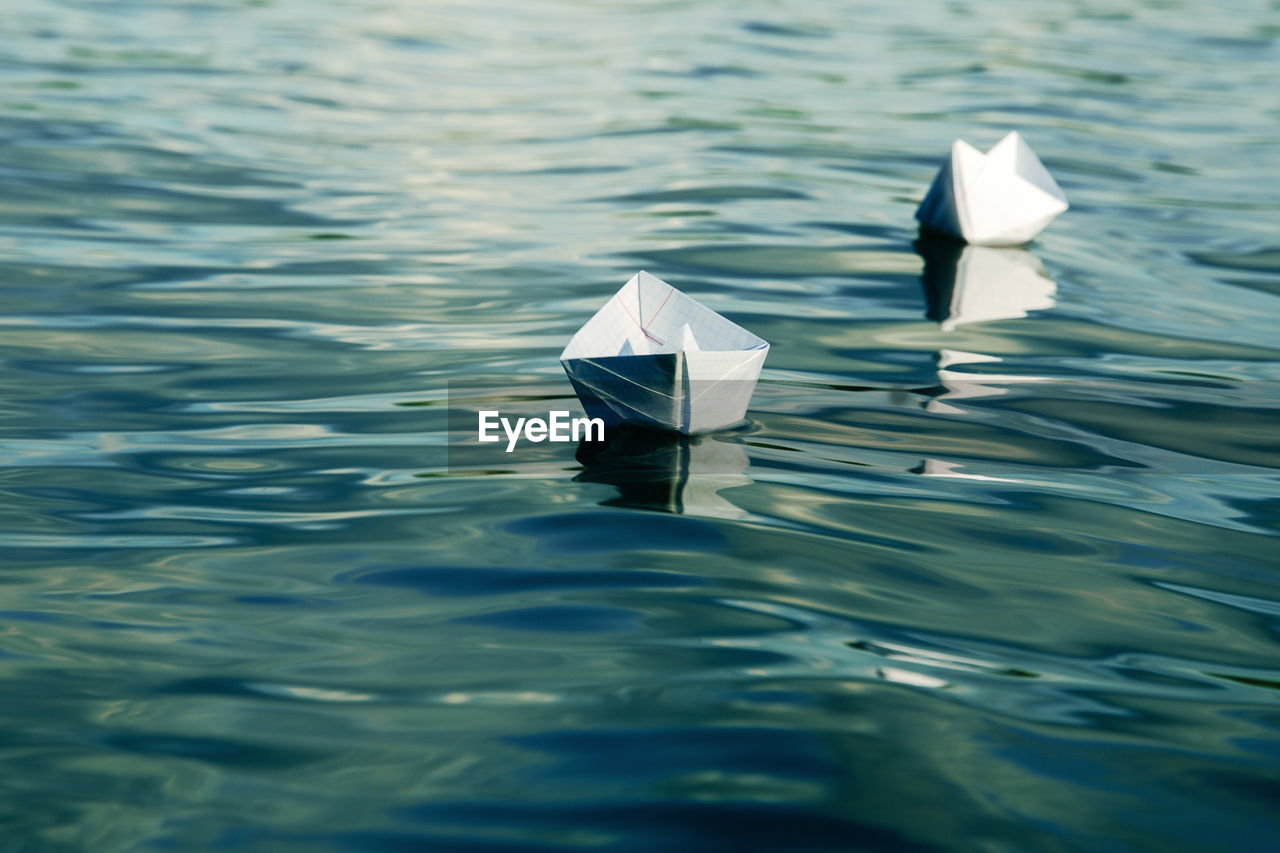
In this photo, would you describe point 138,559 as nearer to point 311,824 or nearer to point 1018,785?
point 311,824

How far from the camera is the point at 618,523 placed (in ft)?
10.5

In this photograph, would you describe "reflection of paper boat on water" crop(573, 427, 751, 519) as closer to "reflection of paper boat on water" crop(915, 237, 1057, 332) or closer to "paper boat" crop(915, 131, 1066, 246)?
"reflection of paper boat on water" crop(915, 237, 1057, 332)

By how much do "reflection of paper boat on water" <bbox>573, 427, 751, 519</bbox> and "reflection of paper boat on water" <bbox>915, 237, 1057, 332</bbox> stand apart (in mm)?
2039

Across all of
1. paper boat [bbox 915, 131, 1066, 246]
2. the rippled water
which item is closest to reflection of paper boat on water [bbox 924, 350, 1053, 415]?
the rippled water

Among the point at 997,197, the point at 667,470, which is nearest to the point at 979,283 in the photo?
the point at 997,197

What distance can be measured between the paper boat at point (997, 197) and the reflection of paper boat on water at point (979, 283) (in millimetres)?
87

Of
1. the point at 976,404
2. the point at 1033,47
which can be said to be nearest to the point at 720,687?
the point at 976,404

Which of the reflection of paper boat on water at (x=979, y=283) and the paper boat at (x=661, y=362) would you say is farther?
the reflection of paper boat on water at (x=979, y=283)

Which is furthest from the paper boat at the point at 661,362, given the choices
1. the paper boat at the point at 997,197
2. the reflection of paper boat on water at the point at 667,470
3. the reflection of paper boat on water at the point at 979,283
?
the paper boat at the point at 997,197

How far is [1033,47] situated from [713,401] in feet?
43.1

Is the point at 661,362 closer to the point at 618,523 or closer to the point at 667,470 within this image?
the point at 667,470

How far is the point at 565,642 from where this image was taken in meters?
2.62

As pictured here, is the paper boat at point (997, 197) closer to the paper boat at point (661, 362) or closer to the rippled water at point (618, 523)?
the rippled water at point (618, 523)

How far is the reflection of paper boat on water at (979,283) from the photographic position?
564cm
